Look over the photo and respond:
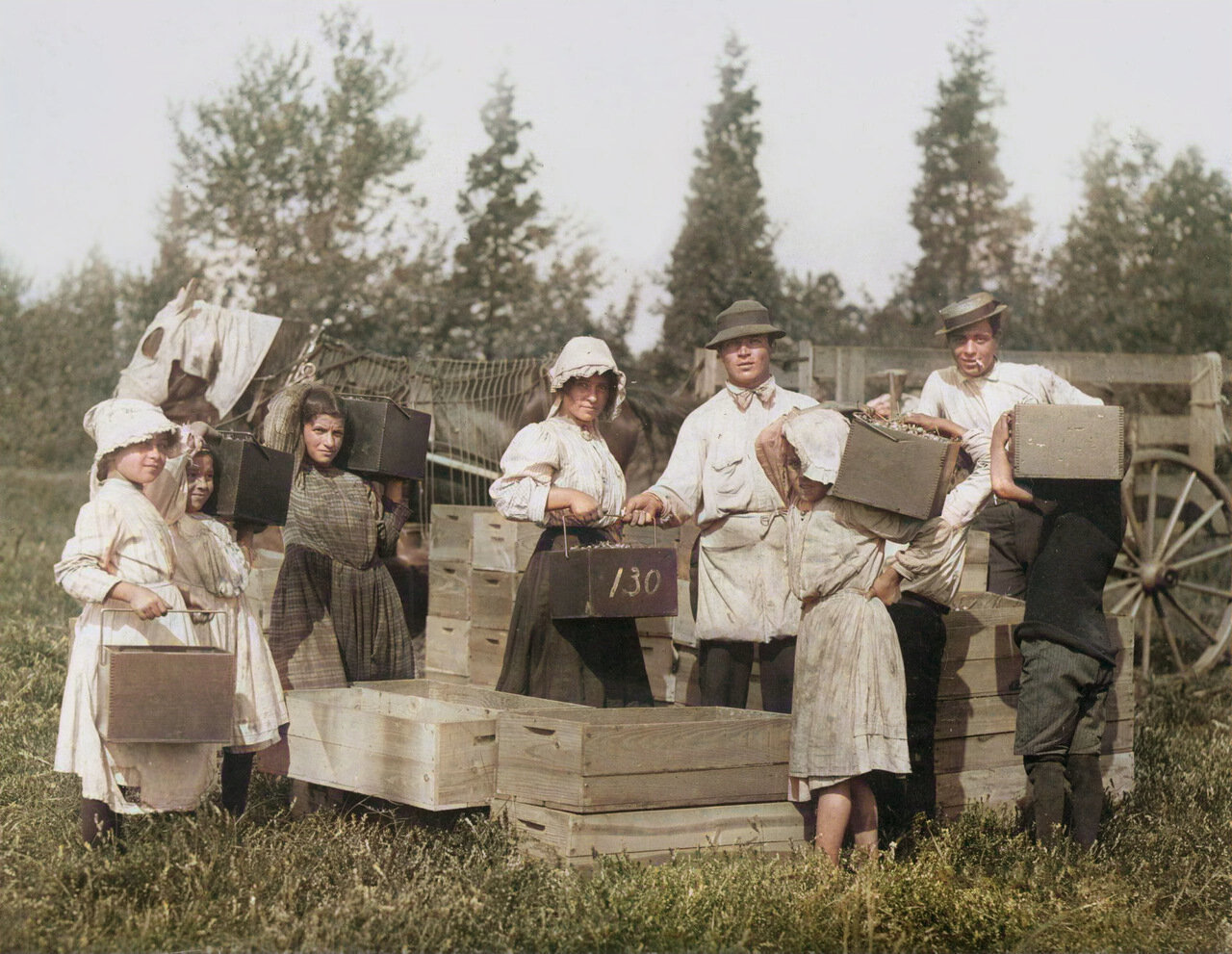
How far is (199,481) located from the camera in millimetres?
5566

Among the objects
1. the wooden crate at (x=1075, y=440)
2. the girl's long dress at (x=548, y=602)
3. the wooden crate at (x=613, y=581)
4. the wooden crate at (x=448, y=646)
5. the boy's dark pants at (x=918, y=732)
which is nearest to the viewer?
the wooden crate at (x=1075, y=440)

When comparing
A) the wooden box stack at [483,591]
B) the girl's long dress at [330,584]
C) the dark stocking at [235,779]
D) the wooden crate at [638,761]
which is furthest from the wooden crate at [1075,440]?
the dark stocking at [235,779]

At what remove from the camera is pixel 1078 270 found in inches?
923

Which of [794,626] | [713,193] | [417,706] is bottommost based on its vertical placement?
[417,706]

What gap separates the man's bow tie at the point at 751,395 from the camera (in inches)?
236

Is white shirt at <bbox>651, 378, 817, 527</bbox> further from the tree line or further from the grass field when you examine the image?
the tree line

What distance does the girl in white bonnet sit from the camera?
484 centimetres

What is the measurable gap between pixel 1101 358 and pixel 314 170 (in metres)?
11.5

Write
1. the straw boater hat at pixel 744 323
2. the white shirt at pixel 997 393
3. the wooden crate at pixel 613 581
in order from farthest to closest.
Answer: the white shirt at pixel 997 393, the straw boater hat at pixel 744 323, the wooden crate at pixel 613 581

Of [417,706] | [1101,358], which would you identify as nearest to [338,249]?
[1101,358]

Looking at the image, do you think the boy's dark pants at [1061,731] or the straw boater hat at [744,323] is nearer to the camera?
the boy's dark pants at [1061,731]

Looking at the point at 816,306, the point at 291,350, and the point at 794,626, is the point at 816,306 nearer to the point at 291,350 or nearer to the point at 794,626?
the point at 291,350

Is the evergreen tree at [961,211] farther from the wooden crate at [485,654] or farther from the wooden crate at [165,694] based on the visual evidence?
the wooden crate at [165,694]

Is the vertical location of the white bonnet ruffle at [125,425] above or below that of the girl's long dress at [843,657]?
above
